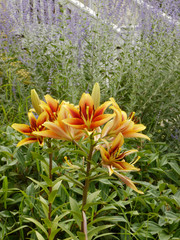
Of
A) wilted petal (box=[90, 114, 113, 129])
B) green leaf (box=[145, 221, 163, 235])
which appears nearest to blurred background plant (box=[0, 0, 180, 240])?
green leaf (box=[145, 221, 163, 235])

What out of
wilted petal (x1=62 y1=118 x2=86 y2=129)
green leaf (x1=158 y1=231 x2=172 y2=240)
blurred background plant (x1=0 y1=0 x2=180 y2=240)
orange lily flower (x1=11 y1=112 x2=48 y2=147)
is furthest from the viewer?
blurred background plant (x1=0 y1=0 x2=180 y2=240)

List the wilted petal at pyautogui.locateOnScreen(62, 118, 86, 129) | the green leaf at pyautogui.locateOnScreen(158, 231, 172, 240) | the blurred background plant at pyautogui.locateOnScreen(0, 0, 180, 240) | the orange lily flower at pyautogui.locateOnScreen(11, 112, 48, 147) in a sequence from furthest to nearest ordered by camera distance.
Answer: the blurred background plant at pyautogui.locateOnScreen(0, 0, 180, 240)
the green leaf at pyautogui.locateOnScreen(158, 231, 172, 240)
the orange lily flower at pyautogui.locateOnScreen(11, 112, 48, 147)
the wilted petal at pyautogui.locateOnScreen(62, 118, 86, 129)

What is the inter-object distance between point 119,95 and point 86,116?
8.30 feet

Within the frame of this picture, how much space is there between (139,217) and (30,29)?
11.2 feet

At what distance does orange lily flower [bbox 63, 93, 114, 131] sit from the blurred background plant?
0.76m

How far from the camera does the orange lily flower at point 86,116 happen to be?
991 mm

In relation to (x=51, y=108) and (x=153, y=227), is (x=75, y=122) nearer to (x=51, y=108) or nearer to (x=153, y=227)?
(x=51, y=108)

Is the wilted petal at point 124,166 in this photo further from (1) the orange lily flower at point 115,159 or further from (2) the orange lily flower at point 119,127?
(2) the orange lily flower at point 119,127

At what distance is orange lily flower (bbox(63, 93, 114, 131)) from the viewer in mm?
991

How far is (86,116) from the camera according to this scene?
102cm

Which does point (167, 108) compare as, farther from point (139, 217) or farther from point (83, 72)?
point (139, 217)

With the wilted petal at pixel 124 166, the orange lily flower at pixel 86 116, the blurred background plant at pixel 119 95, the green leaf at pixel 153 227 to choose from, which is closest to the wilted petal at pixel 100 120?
the orange lily flower at pixel 86 116

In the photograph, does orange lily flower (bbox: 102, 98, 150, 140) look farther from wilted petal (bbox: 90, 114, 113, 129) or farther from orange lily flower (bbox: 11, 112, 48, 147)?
orange lily flower (bbox: 11, 112, 48, 147)

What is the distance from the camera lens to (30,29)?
4.33 meters
